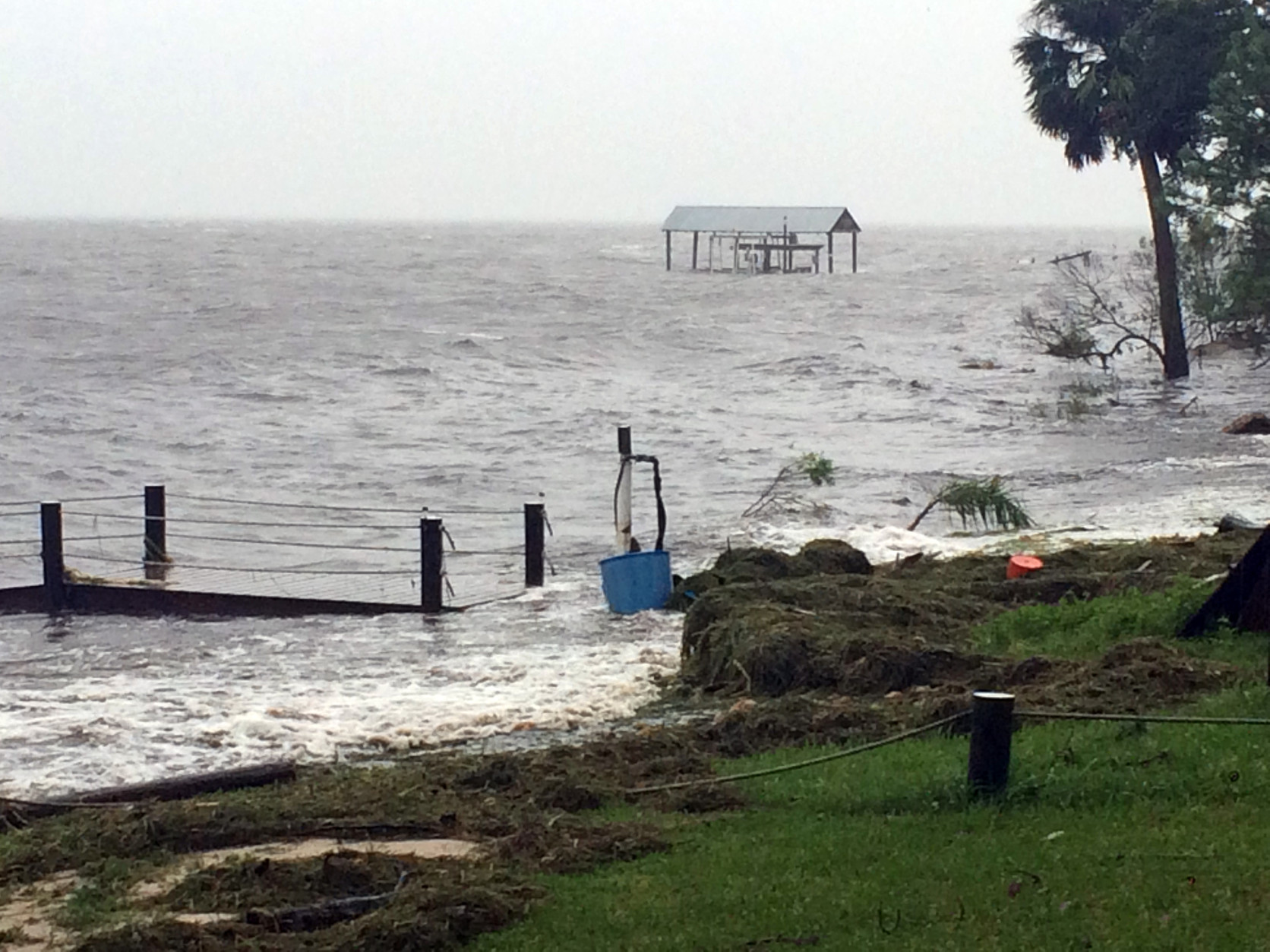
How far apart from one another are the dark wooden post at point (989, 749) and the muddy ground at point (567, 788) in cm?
125

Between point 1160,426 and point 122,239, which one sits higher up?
point 122,239

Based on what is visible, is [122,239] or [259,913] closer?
[259,913]

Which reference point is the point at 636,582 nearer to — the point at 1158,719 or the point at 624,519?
the point at 624,519

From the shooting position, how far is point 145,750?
1046 centimetres

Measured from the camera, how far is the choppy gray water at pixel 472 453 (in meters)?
11.9

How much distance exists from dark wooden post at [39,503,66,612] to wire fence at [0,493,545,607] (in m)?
0.23

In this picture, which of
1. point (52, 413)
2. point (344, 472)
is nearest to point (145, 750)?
point (344, 472)

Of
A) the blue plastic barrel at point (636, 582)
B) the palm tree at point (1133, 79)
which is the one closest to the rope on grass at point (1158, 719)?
the blue plastic barrel at point (636, 582)

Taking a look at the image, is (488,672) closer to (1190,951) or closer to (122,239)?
(1190,951)

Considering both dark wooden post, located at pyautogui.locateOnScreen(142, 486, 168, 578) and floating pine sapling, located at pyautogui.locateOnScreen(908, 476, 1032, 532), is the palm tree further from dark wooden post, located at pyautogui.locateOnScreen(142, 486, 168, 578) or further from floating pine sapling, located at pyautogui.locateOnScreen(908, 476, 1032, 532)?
dark wooden post, located at pyautogui.locateOnScreen(142, 486, 168, 578)

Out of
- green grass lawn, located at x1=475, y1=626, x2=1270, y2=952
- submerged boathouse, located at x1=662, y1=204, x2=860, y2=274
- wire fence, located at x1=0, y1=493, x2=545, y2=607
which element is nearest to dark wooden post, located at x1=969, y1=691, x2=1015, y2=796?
green grass lawn, located at x1=475, y1=626, x2=1270, y2=952

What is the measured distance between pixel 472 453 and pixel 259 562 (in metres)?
12.0

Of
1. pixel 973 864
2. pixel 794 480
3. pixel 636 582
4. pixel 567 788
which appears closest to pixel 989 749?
pixel 973 864

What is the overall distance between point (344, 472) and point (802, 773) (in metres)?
20.7
